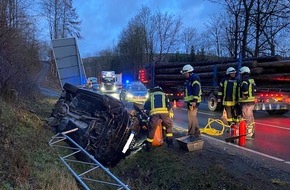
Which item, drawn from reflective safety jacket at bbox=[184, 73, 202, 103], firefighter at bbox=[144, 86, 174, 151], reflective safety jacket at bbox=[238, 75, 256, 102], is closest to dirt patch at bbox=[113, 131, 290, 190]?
firefighter at bbox=[144, 86, 174, 151]

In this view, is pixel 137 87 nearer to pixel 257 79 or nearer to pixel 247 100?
pixel 257 79

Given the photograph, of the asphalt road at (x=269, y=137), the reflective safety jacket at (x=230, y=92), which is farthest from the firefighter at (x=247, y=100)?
the asphalt road at (x=269, y=137)

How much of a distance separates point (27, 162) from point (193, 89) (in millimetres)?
4307

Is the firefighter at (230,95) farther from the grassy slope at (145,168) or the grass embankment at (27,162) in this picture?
the grass embankment at (27,162)

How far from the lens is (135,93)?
18.5 m

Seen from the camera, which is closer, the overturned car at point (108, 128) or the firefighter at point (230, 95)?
the overturned car at point (108, 128)

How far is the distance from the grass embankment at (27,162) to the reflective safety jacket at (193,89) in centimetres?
346

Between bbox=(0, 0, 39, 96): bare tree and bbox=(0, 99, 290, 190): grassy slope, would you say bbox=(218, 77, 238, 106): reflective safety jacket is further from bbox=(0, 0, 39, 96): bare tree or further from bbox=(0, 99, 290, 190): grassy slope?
bbox=(0, 0, 39, 96): bare tree

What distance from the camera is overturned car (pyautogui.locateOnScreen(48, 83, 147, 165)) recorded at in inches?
272

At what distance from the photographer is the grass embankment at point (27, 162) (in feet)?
15.1

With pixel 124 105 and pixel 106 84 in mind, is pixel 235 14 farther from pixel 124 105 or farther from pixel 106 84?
pixel 124 105

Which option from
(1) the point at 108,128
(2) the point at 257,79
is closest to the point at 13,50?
(1) the point at 108,128

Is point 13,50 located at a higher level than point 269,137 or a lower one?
higher

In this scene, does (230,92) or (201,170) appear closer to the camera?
(201,170)
